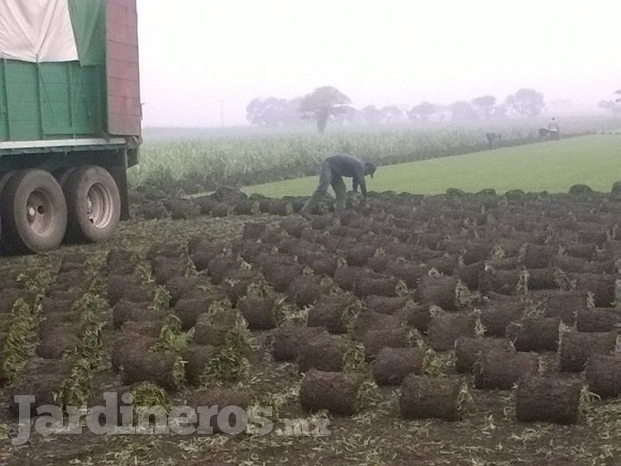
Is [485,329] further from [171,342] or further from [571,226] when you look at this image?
[571,226]

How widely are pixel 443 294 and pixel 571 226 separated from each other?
448 cm

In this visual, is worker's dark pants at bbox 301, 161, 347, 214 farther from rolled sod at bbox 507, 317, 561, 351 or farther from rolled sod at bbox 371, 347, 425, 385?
rolled sod at bbox 371, 347, 425, 385

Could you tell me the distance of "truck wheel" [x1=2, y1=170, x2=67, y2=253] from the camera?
34.8 feet

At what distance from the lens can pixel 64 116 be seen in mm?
11242

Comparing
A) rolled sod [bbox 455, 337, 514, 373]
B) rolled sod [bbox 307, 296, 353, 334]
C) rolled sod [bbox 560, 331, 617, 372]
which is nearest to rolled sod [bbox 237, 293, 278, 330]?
rolled sod [bbox 307, 296, 353, 334]

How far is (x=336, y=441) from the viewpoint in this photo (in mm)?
4695

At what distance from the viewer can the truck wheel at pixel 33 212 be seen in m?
10.6

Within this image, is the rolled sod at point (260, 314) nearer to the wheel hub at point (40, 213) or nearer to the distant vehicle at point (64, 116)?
the distant vehicle at point (64, 116)

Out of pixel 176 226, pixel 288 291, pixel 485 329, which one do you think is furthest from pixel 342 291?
pixel 176 226

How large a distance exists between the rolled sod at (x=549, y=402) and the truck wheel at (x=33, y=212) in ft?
24.6

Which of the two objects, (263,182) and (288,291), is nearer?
(288,291)

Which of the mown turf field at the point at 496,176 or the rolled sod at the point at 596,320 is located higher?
the mown turf field at the point at 496,176

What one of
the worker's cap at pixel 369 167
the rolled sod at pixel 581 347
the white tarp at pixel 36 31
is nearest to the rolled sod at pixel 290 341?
the rolled sod at pixel 581 347

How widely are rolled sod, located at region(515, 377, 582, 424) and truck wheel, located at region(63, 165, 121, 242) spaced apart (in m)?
8.17
